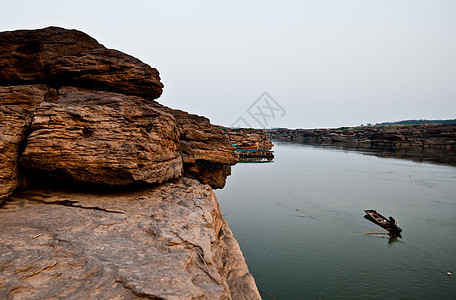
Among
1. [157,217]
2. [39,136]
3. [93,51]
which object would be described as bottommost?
[157,217]

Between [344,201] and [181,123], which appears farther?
[344,201]

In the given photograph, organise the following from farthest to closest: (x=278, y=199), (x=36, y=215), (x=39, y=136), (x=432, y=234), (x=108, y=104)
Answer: (x=278, y=199) → (x=432, y=234) → (x=108, y=104) → (x=39, y=136) → (x=36, y=215)

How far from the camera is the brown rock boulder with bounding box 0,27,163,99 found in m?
10.4

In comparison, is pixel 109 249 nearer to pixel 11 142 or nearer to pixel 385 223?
pixel 11 142

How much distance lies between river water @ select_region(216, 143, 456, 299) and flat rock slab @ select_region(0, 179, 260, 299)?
6816 mm

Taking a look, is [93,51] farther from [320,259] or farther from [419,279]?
[419,279]

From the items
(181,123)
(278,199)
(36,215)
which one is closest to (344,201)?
(278,199)

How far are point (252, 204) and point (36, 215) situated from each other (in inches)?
885

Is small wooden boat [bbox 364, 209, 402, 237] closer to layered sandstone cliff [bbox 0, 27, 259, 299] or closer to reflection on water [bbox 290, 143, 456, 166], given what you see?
layered sandstone cliff [bbox 0, 27, 259, 299]

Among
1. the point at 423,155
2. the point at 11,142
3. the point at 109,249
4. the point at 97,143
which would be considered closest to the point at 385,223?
the point at 109,249

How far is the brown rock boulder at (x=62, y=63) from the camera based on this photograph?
10.4 m

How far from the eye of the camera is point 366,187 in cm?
3612

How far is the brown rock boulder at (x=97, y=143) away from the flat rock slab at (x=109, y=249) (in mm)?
860

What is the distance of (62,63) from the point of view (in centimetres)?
1030
